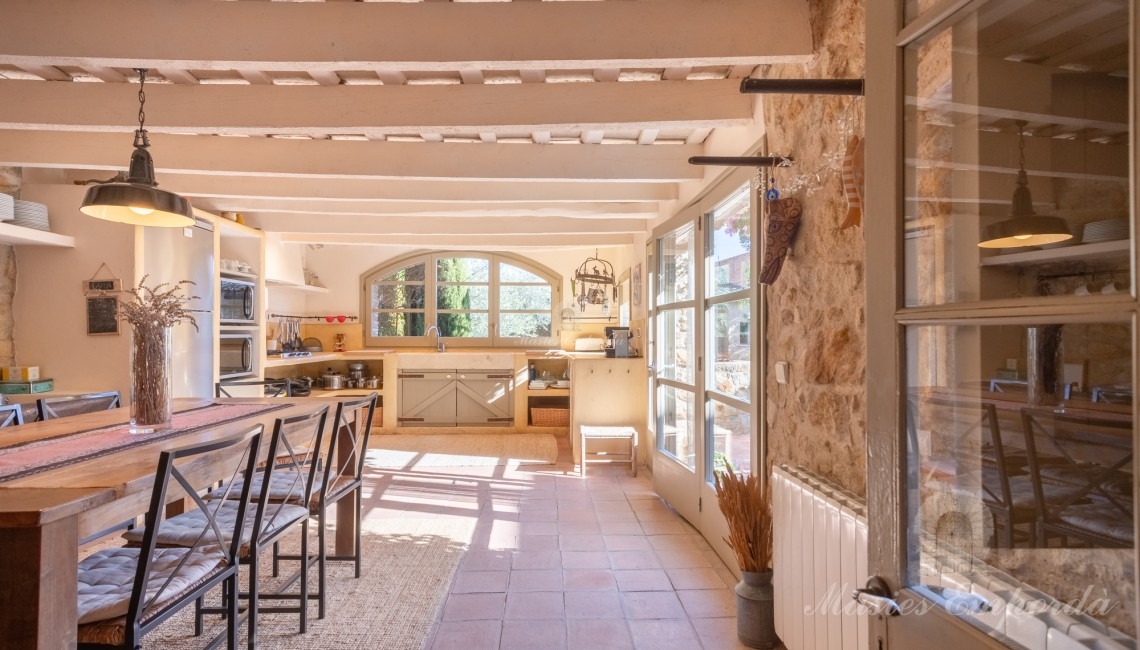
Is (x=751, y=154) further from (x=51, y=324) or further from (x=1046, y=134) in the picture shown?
(x=51, y=324)

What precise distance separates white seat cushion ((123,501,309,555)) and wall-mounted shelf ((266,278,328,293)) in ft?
13.5

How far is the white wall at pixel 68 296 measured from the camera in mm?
3877

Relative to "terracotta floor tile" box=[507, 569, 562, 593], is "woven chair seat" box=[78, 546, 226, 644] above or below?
above

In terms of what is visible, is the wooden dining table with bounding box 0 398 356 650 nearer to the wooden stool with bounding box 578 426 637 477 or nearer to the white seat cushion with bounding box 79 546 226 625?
the white seat cushion with bounding box 79 546 226 625

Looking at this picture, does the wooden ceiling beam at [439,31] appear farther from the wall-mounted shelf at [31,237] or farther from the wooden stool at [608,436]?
the wooden stool at [608,436]

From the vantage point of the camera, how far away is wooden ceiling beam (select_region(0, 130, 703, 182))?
338 cm

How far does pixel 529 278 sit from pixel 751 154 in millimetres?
5205

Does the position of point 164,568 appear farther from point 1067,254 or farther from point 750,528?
point 1067,254

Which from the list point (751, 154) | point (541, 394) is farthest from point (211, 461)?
point (541, 394)

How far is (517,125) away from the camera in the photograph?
2750 millimetres

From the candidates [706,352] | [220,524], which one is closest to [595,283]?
[706,352]

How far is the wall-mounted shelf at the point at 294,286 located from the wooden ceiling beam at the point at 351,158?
252 centimetres

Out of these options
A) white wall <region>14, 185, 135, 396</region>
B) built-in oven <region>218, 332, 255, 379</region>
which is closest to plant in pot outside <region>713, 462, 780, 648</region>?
white wall <region>14, 185, 135, 396</region>

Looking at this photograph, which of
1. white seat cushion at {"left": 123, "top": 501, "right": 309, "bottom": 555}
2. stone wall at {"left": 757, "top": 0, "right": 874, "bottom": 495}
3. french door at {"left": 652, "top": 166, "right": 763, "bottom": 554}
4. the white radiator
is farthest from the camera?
french door at {"left": 652, "top": 166, "right": 763, "bottom": 554}
